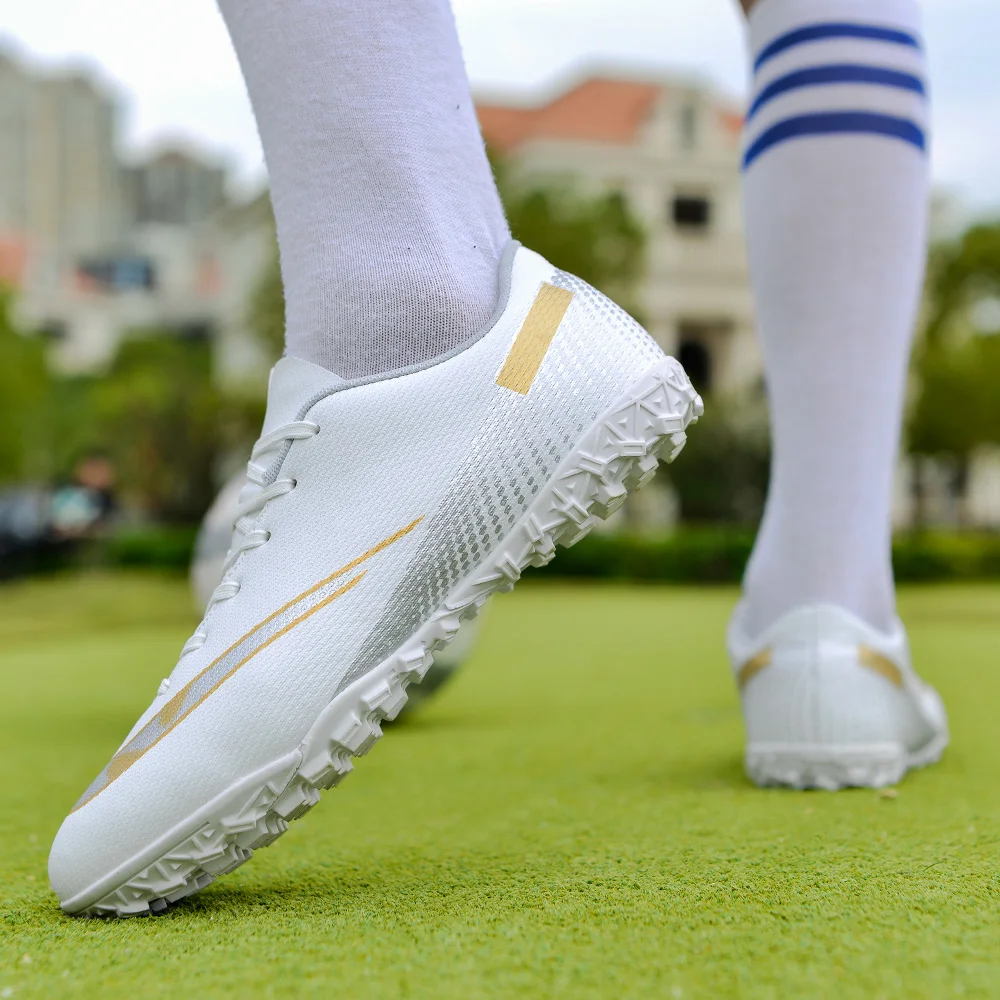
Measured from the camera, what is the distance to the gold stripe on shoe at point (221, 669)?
1021 millimetres

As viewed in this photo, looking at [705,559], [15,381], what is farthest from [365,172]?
[15,381]

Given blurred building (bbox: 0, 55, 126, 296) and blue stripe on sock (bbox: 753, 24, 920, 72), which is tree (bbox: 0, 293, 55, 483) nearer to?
blue stripe on sock (bbox: 753, 24, 920, 72)

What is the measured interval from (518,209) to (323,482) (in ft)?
51.8

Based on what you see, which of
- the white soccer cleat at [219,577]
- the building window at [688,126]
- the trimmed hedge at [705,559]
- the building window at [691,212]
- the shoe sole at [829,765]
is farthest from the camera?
the building window at [691,212]

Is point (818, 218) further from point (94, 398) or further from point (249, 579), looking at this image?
point (94, 398)

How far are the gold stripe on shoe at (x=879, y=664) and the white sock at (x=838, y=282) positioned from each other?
0.16 ft

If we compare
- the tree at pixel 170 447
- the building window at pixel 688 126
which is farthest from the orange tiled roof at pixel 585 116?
the tree at pixel 170 447

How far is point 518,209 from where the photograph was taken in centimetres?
1639

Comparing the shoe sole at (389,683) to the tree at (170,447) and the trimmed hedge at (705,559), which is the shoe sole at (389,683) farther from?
the tree at (170,447)

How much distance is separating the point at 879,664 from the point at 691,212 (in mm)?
25764

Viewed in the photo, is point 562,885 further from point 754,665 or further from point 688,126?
point 688,126

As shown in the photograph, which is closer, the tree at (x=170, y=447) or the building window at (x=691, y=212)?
the tree at (x=170, y=447)

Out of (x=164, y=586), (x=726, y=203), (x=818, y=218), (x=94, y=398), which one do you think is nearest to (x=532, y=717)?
(x=818, y=218)

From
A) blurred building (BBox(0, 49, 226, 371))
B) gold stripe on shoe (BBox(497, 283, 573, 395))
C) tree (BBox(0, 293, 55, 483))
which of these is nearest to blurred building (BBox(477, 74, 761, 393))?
tree (BBox(0, 293, 55, 483))
